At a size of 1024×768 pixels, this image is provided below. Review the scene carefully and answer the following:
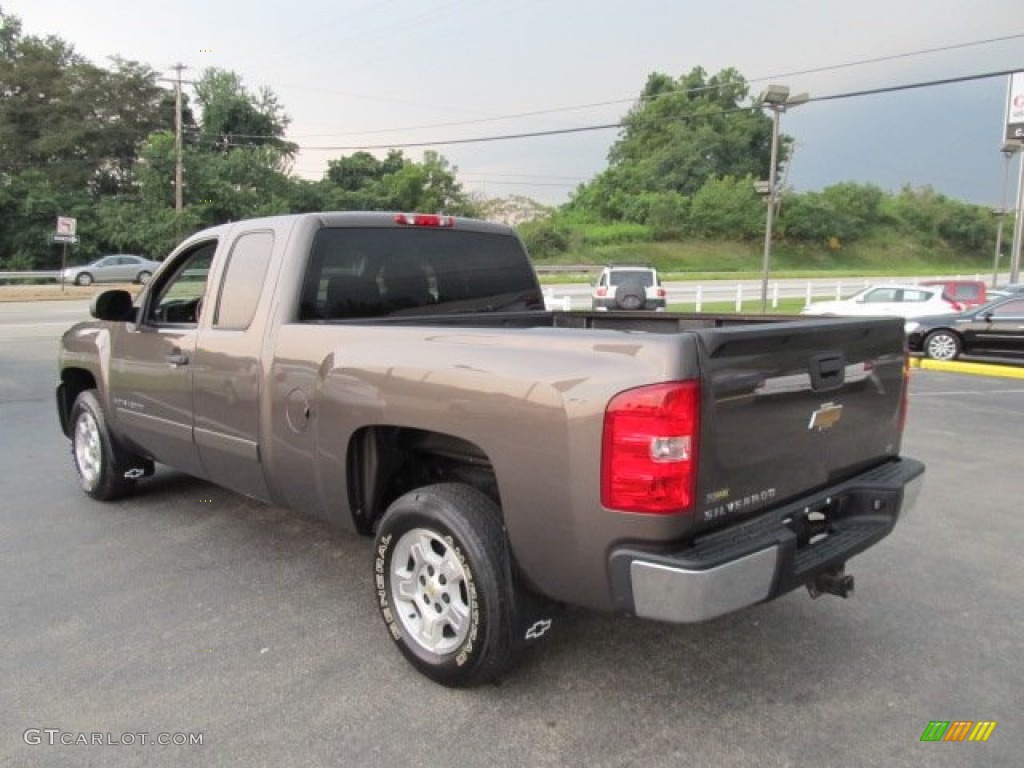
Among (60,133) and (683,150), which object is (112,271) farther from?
(683,150)

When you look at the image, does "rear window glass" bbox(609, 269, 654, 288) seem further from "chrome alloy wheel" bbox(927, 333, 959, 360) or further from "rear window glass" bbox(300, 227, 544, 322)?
"rear window glass" bbox(300, 227, 544, 322)

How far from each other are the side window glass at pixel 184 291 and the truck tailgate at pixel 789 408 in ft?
10.2

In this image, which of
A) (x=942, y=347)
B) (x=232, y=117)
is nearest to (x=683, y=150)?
(x=232, y=117)

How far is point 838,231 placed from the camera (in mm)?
79000

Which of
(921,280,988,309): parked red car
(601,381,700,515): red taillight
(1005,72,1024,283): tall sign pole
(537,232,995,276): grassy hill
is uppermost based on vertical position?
(1005,72,1024,283): tall sign pole

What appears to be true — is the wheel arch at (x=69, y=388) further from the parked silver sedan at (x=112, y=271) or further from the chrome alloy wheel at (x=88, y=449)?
the parked silver sedan at (x=112, y=271)

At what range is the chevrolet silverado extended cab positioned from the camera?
259cm

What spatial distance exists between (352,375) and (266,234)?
115 centimetres

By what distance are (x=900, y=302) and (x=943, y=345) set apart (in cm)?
538

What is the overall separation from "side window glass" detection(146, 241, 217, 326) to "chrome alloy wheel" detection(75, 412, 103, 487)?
1.05m

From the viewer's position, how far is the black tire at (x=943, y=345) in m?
14.4

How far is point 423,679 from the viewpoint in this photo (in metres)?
3.25

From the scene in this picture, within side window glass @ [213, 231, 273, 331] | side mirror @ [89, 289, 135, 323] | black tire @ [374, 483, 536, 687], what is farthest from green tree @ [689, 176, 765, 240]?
black tire @ [374, 483, 536, 687]

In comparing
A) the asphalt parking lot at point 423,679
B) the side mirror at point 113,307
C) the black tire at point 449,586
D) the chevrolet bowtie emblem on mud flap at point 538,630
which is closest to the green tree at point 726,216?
the asphalt parking lot at point 423,679
